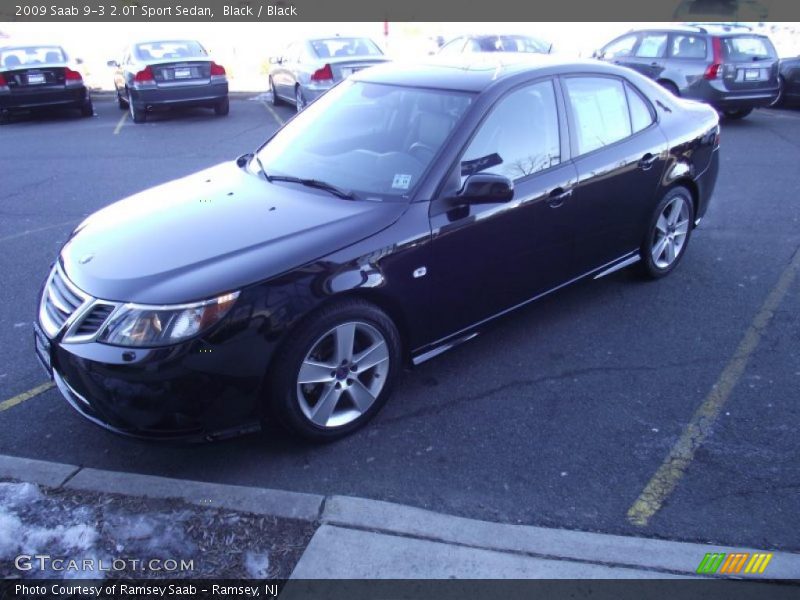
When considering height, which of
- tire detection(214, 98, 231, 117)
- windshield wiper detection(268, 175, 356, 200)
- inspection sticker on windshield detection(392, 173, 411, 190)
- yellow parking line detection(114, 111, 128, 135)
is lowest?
yellow parking line detection(114, 111, 128, 135)

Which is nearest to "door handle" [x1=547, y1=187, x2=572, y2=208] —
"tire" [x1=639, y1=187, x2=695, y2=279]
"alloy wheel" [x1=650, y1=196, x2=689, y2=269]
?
"tire" [x1=639, y1=187, x2=695, y2=279]

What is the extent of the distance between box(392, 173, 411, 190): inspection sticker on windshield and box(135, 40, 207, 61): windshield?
11049 millimetres

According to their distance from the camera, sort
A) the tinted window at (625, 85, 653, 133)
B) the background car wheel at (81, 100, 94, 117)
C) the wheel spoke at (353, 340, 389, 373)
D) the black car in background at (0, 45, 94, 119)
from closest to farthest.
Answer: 1. the wheel spoke at (353, 340, 389, 373)
2. the tinted window at (625, 85, 653, 133)
3. the black car in background at (0, 45, 94, 119)
4. the background car wheel at (81, 100, 94, 117)

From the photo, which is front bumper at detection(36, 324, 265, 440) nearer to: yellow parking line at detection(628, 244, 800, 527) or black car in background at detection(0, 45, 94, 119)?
yellow parking line at detection(628, 244, 800, 527)

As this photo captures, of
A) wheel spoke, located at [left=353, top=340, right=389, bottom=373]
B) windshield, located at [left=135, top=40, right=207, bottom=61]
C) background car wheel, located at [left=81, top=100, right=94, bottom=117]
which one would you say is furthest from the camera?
background car wheel, located at [left=81, top=100, right=94, bottom=117]

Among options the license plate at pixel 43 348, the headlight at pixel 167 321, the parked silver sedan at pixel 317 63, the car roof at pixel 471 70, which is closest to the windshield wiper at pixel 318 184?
the car roof at pixel 471 70

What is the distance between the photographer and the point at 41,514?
2.95 meters

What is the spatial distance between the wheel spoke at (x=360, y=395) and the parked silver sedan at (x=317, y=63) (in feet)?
30.6

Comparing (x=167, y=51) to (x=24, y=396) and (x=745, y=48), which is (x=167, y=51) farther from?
(x=24, y=396)

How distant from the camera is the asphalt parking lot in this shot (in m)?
3.10

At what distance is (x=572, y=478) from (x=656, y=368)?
1270 mm

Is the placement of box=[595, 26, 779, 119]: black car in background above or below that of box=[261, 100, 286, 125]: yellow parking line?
above

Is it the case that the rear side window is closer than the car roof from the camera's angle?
No
